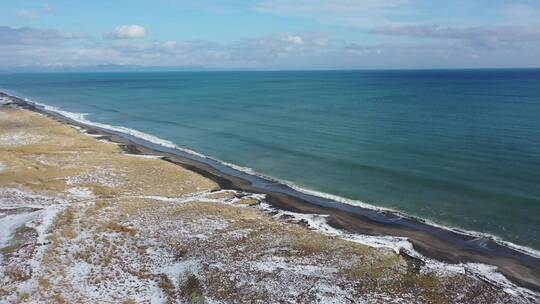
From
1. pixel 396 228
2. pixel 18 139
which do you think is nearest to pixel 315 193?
pixel 396 228

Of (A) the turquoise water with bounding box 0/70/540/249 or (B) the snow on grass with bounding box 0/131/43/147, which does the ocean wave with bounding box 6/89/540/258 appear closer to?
(A) the turquoise water with bounding box 0/70/540/249

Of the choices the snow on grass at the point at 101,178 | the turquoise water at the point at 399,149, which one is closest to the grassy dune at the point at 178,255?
the snow on grass at the point at 101,178

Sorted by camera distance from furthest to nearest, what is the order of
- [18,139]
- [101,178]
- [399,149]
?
[18,139] < [399,149] < [101,178]

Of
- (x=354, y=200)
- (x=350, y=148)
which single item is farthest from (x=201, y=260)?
(x=350, y=148)

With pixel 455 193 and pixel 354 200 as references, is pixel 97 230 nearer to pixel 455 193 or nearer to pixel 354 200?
pixel 354 200

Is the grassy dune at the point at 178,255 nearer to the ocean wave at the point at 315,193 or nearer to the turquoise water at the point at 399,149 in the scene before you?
the ocean wave at the point at 315,193

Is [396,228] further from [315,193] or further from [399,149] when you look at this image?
[399,149]

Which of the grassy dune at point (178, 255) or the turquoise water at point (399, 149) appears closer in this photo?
the grassy dune at point (178, 255)

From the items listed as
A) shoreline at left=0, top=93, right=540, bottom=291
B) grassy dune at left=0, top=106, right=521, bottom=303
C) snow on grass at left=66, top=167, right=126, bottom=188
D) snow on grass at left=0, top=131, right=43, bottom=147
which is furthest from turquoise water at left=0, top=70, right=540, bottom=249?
snow on grass at left=0, top=131, right=43, bottom=147
